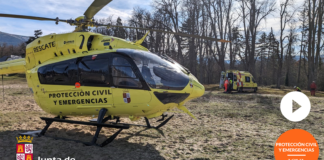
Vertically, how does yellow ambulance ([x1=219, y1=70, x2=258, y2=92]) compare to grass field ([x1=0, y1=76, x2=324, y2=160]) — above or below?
above

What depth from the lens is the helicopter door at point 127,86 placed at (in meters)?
5.39

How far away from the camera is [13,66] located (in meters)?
8.28

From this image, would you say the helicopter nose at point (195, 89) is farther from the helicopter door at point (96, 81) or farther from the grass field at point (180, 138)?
the helicopter door at point (96, 81)

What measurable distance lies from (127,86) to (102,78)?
779 millimetres

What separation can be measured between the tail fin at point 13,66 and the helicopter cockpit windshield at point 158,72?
4.71 meters

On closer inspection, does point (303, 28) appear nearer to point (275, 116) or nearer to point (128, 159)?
point (275, 116)

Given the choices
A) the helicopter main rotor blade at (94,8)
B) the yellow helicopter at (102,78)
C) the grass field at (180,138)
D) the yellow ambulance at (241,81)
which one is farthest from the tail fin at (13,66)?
the yellow ambulance at (241,81)

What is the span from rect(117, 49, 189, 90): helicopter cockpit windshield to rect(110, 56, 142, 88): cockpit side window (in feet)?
0.68

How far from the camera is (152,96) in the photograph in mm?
5336

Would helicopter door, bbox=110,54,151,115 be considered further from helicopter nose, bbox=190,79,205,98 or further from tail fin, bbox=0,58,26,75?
tail fin, bbox=0,58,26,75

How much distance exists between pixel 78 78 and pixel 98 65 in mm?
760

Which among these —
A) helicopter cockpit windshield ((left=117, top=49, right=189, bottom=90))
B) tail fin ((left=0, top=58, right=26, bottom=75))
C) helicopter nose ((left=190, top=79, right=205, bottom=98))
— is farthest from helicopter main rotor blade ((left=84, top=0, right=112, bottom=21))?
tail fin ((left=0, top=58, right=26, bottom=75))

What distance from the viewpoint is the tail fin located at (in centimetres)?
805

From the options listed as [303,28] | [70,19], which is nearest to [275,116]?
[70,19]
